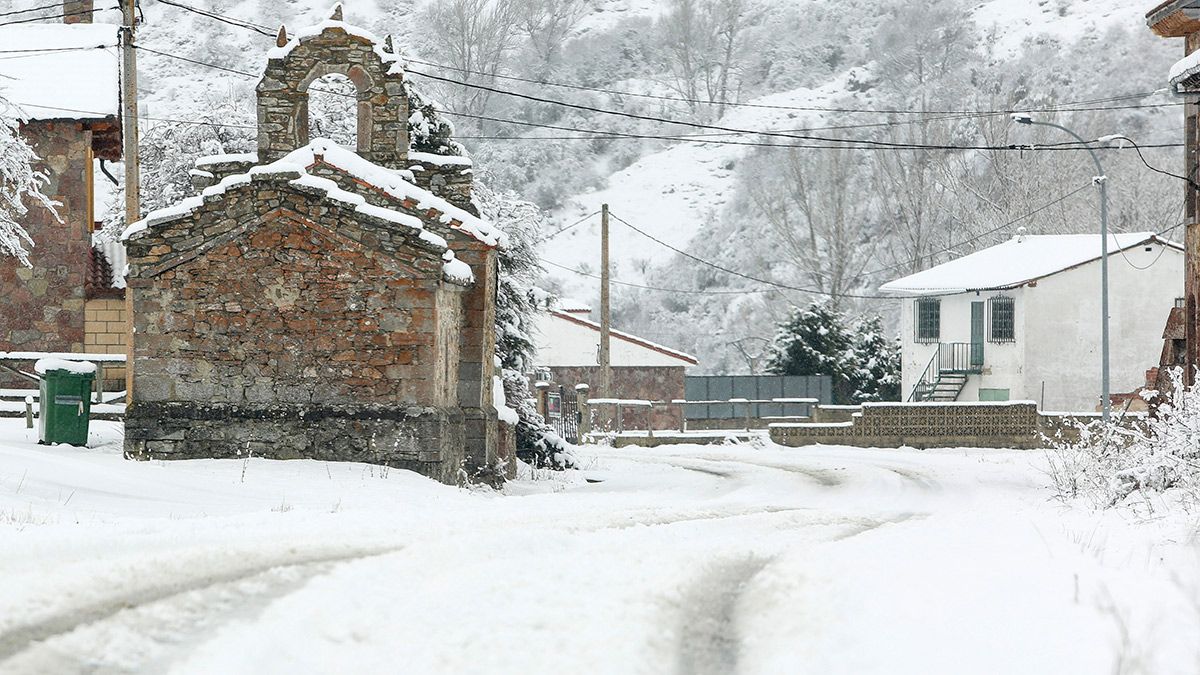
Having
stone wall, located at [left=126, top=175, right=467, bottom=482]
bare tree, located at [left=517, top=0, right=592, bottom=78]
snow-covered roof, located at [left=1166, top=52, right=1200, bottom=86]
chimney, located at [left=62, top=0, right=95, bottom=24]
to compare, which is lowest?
stone wall, located at [left=126, top=175, right=467, bottom=482]

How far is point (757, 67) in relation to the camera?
12175 centimetres

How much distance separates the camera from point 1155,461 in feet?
41.0

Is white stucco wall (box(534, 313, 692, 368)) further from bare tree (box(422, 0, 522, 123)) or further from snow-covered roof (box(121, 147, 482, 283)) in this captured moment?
bare tree (box(422, 0, 522, 123))

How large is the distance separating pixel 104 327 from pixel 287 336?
12447mm

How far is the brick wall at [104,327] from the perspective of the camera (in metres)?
28.2

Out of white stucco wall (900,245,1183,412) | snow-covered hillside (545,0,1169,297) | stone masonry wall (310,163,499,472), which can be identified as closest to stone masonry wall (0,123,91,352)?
stone masonry wall (310,163,499,472)

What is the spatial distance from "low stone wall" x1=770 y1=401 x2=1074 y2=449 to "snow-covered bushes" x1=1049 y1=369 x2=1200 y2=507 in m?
21.9

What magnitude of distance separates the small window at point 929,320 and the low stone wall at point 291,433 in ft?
116

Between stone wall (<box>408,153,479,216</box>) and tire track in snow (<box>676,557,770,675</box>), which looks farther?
stone wall (<box>408,153,479,216</box>)

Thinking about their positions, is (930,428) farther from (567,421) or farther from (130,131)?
(130,131)

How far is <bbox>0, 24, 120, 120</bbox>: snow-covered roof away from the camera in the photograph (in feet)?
93.5

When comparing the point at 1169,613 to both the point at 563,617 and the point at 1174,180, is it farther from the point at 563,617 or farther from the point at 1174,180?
the point at 1174,180

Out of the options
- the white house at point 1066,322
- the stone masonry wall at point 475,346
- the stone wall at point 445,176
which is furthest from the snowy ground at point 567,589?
the white house at point 1066,322

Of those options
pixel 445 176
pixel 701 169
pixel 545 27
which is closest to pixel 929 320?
pixel 445 176
